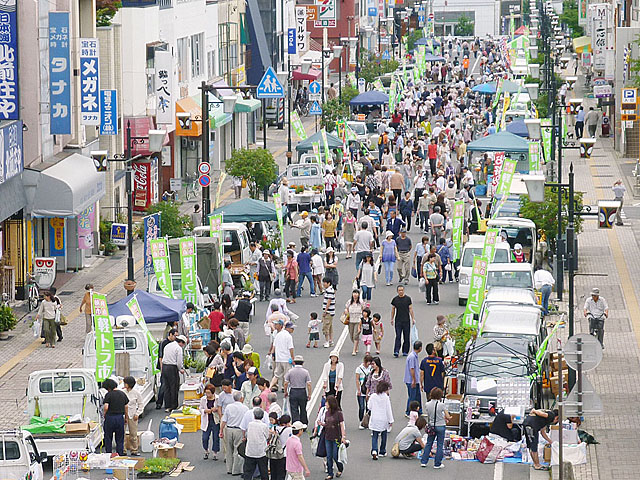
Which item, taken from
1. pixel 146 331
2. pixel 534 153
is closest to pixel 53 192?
pixel 146 331

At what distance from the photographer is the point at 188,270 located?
102ft

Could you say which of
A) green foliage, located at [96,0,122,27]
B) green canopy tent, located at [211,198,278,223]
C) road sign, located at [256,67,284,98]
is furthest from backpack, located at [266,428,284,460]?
road sign, located at [256,67,284,98]

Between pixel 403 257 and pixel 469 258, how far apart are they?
172 centimetres

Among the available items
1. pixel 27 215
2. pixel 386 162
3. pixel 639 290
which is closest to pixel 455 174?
pixel 386 162

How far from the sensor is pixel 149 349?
26.1 m

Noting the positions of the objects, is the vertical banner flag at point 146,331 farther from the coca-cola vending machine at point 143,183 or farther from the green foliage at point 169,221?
the coca-cola vending machine at point 143,183

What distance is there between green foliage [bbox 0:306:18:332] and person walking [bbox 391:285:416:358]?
335 inches

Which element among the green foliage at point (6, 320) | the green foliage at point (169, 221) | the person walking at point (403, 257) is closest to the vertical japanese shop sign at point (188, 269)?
the green foliage at point (6, 320)

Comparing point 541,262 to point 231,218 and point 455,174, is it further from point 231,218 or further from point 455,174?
point 455,174

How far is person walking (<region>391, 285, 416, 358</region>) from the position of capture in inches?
1134

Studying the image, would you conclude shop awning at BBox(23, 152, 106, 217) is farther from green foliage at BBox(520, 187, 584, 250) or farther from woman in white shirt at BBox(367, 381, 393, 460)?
woman in white shirt at BBox(367, 381, 393, 460)

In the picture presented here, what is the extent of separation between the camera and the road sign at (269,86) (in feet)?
161

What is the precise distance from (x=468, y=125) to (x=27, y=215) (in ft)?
119

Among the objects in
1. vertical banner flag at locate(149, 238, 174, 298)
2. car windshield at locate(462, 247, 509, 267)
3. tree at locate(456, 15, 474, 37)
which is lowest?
car windshield at locate(462, 247, 509, 267)
